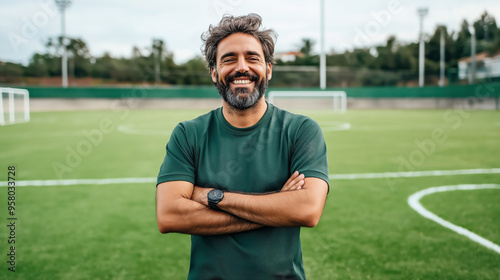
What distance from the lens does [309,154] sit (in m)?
2.60

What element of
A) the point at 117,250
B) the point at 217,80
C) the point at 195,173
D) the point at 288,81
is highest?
the point at 288,81

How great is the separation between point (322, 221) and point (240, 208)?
3.20 meters

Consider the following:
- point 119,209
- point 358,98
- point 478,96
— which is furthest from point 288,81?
point 119,209

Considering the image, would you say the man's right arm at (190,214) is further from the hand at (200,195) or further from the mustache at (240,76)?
the mustache at (240,76)

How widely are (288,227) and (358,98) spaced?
3697 centimetres

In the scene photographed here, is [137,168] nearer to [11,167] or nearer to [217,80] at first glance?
[11,167]

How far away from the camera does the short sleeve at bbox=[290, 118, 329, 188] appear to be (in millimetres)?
2574

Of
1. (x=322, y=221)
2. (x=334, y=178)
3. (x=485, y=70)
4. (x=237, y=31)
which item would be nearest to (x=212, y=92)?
(x=485, y=70)

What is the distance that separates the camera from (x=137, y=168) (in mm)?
9078

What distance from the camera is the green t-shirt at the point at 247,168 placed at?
2.44 metres

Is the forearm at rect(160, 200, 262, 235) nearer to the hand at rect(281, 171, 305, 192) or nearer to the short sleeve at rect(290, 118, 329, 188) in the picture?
the hand at rect(281, 171, 305, 192)

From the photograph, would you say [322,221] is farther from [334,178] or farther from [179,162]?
[179,162]

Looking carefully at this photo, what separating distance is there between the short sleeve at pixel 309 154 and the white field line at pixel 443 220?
2801 millimetres

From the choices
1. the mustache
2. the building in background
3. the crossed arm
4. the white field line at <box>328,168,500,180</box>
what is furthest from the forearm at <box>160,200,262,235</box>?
the building in background
